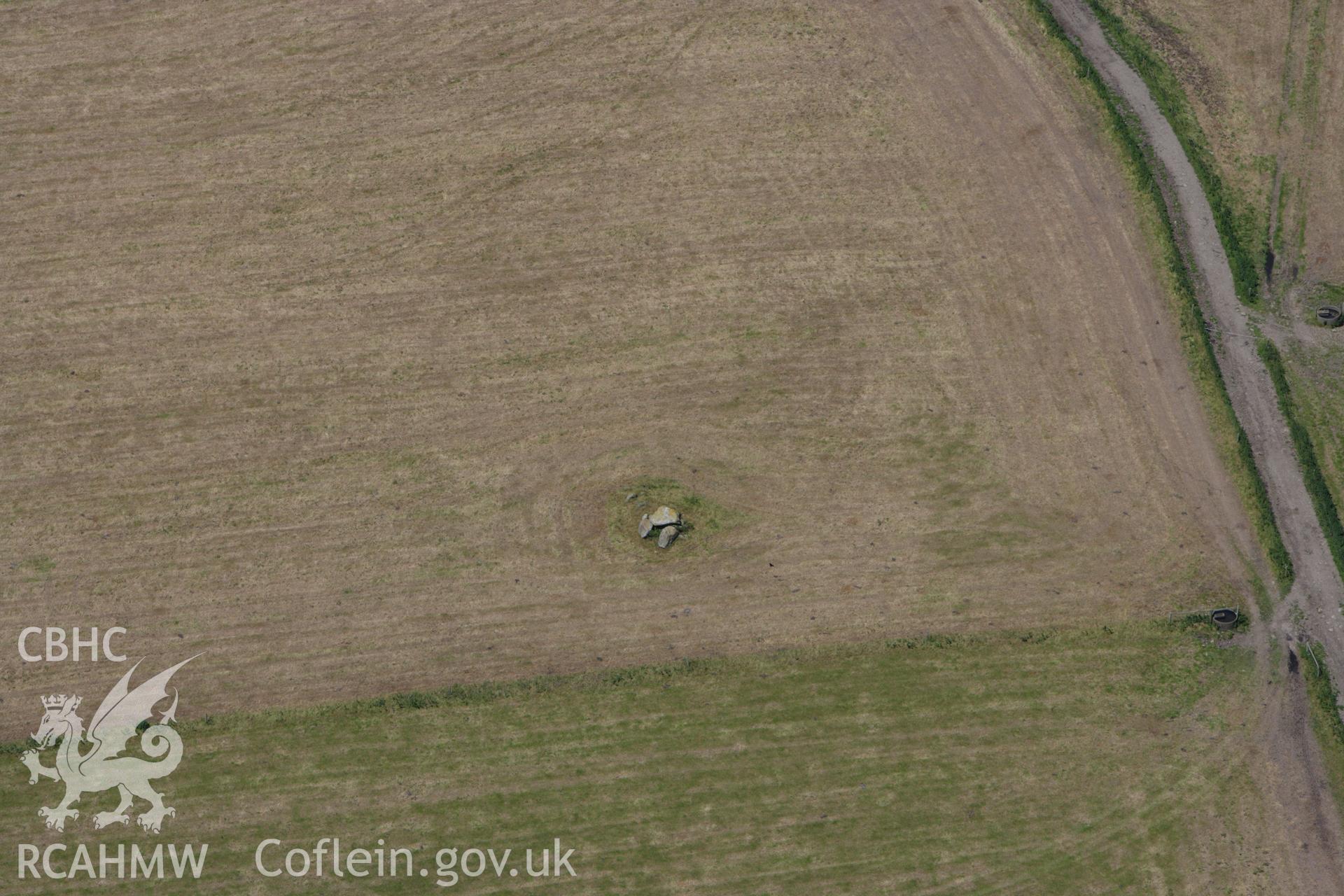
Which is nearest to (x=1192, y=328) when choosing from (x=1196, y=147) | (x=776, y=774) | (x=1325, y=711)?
(x=1196, y=147)

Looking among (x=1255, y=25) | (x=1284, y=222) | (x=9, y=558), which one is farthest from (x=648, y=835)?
(x=1255, y=25)

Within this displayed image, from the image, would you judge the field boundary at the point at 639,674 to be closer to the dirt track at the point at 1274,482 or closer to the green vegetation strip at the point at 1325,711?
the green vegetation strip at the point at 1325,711

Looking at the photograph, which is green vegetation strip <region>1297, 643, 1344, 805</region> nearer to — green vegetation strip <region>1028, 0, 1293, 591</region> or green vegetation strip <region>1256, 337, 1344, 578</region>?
green vegetation strip <region>1028, 0, 1293, 591</region>

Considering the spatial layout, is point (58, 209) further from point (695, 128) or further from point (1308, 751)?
point (1308, 751)

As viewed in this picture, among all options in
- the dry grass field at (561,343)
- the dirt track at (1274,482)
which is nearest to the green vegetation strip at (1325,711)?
the dirt track at (1274,482)

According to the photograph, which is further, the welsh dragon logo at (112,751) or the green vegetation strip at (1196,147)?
the green vegetation strip at (1196,147)
